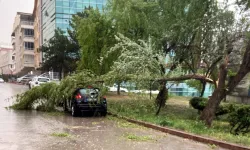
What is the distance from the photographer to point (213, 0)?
1416 cm

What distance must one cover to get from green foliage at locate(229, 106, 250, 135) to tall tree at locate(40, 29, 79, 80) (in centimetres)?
3110

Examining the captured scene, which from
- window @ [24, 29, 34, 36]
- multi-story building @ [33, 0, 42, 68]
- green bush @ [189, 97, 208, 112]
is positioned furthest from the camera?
window @ [24, 29, 34, 36]

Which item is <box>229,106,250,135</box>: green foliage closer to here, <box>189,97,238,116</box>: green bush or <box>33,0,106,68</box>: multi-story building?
<box>189,97,238,116</box>: green bush

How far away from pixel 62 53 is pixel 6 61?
334 ft

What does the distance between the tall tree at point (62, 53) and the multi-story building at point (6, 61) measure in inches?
3171

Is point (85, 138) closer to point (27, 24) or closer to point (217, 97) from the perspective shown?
point (217, 97)

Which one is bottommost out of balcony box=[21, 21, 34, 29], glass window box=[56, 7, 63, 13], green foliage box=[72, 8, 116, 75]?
green foliage box=[72, 8, 116, 75]

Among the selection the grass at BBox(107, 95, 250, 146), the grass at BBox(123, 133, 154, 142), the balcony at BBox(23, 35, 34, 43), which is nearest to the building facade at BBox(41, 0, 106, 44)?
the balcony at BBox(23, 35, 34, 43)

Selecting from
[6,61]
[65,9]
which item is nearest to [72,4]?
[65,9]

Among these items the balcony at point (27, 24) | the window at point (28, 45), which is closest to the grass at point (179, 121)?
the window at point (28, 45)

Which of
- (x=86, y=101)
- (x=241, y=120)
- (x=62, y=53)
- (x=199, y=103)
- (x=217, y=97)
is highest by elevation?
(x=62, y=53)

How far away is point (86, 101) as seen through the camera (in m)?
15.3

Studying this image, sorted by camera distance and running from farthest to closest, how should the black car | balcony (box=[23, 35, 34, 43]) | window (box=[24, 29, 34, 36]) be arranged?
window (box=[24, 29, 34, 36]) < balcony (box=[23, 35, 34, 43]) < the black car

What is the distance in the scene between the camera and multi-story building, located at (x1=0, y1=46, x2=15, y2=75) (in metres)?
124
